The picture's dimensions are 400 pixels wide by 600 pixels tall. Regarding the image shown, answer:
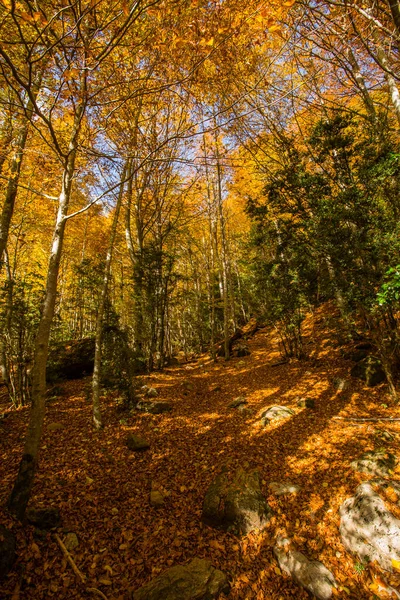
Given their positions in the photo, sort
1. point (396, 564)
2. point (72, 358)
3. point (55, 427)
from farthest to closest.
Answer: point (72, 358) → point (55, 427) → point (396, 564)

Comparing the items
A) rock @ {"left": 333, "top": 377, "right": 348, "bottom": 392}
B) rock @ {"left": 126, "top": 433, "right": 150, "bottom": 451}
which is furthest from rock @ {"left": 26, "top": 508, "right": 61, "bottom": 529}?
rock @ {"left": 333, "top": 377, "right": 348, "bottom": 392}

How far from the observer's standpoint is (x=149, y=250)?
11383 mm

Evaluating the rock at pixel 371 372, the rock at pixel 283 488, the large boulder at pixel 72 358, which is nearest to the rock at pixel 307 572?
the rock at pixel 283 488

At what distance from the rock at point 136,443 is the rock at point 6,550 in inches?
96.6

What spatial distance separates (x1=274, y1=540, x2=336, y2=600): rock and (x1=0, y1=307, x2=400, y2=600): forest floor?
0.08 m

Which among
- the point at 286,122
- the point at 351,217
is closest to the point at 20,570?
the point at 351,217

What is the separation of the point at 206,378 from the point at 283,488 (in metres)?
6.46

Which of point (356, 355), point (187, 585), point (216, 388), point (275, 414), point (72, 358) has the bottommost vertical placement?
point (187, 585)

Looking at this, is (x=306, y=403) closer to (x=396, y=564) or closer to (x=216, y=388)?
(x=216, y=388)

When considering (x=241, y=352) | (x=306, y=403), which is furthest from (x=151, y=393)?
(x=241, y=352)

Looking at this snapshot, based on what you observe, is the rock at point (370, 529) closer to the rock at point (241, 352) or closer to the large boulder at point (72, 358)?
the large boulder at point (72, 358)

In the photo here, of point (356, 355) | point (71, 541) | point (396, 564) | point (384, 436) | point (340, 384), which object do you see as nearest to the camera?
point (396, 564)

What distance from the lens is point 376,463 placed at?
13.7 feet

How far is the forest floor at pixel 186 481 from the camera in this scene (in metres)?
3.02
